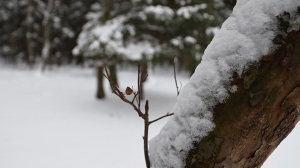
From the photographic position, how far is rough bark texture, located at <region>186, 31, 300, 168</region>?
0.63 metres

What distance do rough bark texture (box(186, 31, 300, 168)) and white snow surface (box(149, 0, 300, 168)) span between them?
30mm

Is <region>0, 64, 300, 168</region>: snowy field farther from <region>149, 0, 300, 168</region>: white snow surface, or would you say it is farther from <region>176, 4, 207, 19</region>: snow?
<region>176, 4, 207, 19</region>: snow

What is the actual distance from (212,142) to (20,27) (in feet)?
83.4

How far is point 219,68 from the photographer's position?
735mm

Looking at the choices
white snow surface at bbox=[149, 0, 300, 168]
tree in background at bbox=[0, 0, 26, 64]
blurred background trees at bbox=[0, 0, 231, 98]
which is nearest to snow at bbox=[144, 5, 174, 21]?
blurred background trees at bbox=[0, 0, 231, 98]

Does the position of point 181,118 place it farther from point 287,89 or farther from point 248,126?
point 287,89

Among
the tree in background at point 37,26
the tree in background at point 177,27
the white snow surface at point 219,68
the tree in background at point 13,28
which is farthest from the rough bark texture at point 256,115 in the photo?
the tree in background at point 13,28

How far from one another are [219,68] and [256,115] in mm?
195

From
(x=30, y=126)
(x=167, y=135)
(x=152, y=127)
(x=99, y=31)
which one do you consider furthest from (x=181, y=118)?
(x=99, y=31)

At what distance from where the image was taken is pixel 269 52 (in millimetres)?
642

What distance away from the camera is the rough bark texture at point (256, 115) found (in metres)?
0.63

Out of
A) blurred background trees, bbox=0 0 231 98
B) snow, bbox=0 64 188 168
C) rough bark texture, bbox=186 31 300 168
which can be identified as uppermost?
blurred background trees, bbox=0 0 231 98

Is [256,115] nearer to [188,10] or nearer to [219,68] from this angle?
[219,68]

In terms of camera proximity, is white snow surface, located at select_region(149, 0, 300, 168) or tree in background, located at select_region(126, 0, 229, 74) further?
tree in background, located at select_region(126, 0, 229, 74)
